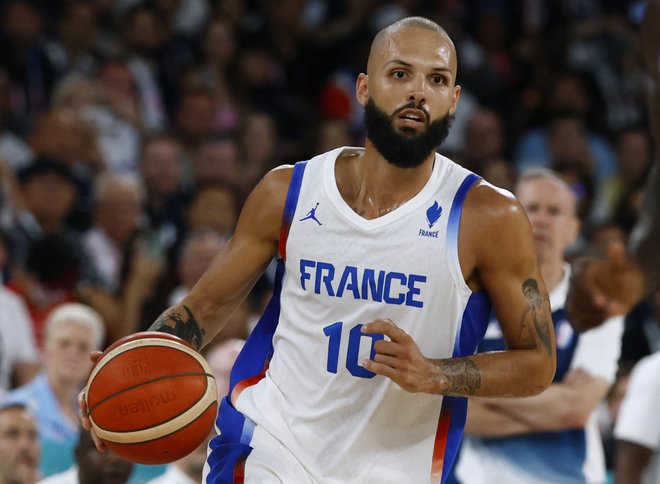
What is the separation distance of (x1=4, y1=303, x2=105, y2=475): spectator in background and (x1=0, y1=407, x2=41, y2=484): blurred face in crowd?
2.51ft

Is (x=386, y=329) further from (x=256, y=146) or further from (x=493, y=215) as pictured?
(x=256, y=146)

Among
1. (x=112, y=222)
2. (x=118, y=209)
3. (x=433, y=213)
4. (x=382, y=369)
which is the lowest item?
(x=112, y=222)

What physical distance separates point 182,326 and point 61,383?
10.4ft

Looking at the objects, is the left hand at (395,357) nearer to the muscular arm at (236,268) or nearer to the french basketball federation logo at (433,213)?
the french basketball federation logo at (433,213)

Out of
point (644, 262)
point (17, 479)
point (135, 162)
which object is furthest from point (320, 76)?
point (644, 262)

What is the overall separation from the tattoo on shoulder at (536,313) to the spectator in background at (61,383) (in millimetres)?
3679

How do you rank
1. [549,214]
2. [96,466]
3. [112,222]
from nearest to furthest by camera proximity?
[96,466] → [549,214] → [112,222]

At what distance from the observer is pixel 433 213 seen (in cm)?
396

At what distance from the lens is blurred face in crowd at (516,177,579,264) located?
597cm

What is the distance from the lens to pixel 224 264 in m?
4.17

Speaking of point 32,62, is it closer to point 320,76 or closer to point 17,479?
point 320,76

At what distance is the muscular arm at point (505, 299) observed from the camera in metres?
3.76

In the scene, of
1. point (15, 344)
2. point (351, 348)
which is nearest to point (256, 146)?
point (15, 344)

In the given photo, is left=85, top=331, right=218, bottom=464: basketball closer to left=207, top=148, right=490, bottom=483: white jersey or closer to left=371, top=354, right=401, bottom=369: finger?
left=207, top=148, right=490, bottom=483: white jersey
